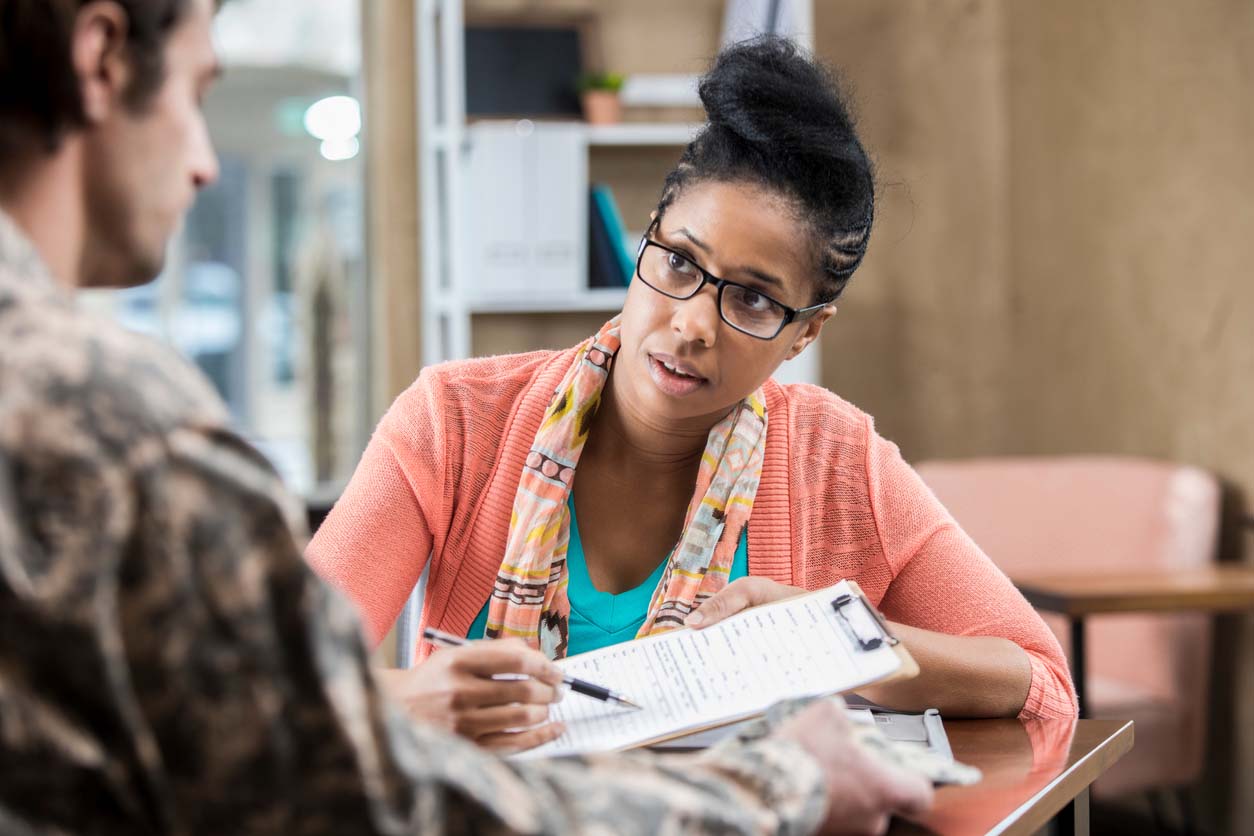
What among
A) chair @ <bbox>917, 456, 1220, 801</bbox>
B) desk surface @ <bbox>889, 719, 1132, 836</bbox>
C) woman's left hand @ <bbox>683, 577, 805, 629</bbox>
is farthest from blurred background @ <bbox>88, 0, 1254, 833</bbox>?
woman's left hand @ <bbox>683, 577, 805, 629</bbox>

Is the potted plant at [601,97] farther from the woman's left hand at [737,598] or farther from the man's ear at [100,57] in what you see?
the man's ear at [100,57]

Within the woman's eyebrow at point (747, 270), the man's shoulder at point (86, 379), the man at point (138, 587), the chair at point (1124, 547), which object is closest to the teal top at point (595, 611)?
the woman's eyebrow at point (747, 270)

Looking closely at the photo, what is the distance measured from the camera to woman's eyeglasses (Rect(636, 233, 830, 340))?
1.47 metres

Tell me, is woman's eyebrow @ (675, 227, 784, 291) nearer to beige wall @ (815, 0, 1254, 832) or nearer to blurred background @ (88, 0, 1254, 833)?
beige wall @ (815, 0, 1254, 832)

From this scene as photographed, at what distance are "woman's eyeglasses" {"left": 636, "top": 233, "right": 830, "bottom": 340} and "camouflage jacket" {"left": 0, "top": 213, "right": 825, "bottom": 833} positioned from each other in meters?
0.88

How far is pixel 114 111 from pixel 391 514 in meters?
0.82

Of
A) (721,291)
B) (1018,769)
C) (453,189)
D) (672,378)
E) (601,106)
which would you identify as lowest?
(1018,769)

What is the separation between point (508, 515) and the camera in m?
1.52

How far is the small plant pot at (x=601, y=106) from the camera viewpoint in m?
3.38

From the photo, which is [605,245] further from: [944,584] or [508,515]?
[944,584]

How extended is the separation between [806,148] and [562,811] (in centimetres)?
97

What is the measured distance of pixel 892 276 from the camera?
3867 mm

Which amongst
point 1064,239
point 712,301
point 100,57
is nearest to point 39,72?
point 100,57

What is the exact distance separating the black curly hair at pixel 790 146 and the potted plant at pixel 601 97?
1838 mm
